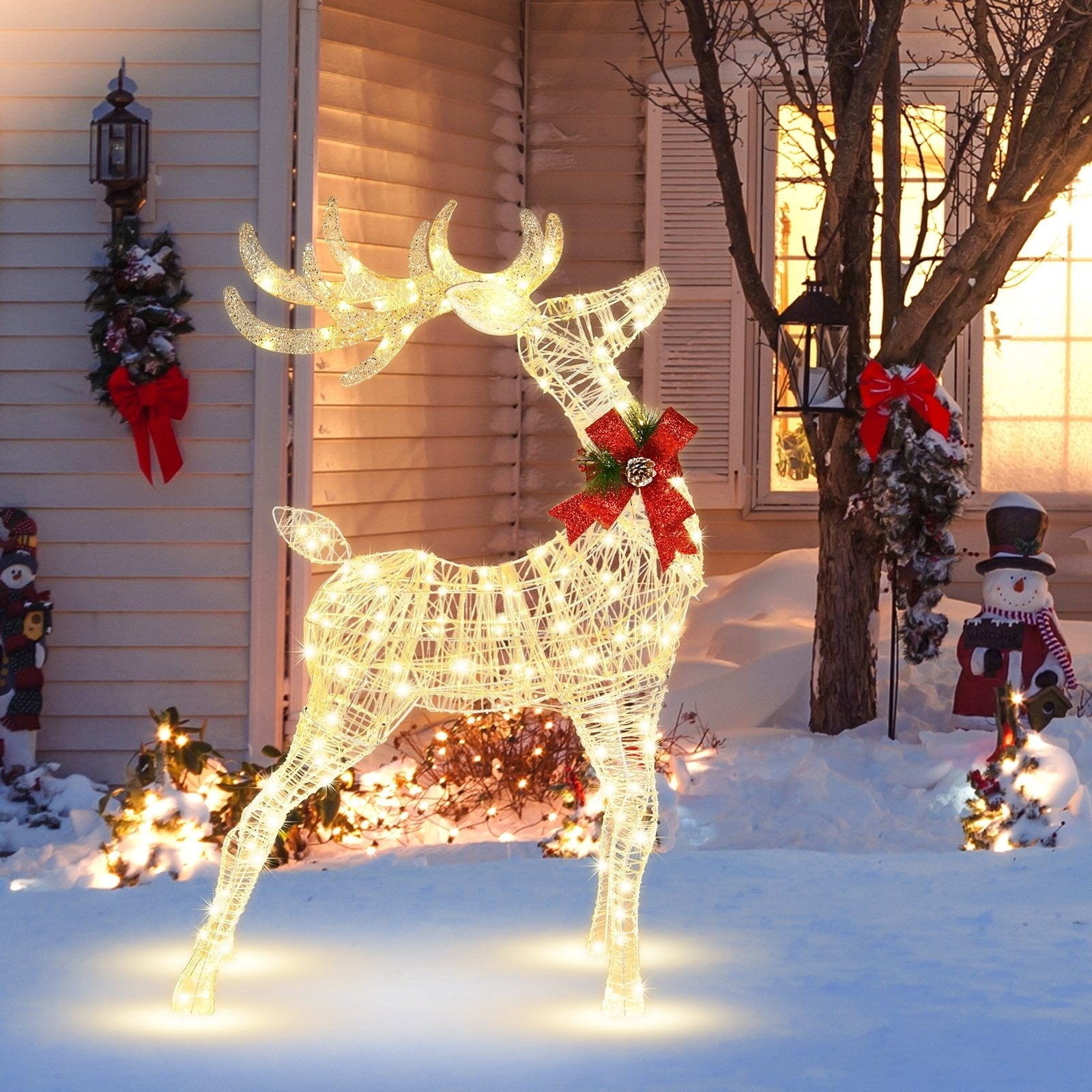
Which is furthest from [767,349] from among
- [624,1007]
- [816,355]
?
[624,1007]

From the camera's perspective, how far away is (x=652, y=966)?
4.12 m

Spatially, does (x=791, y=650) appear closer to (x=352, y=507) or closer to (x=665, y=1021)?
(x=352, y=507)

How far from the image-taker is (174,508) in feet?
20.9

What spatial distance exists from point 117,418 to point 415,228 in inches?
62.4

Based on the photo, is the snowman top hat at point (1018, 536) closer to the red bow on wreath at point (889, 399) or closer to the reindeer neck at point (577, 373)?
the red bow on wreath at point (889, 399)

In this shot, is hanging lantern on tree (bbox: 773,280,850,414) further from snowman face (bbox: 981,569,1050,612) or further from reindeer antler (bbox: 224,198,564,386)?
reindeer antler (bbox: 224,198,564,386)

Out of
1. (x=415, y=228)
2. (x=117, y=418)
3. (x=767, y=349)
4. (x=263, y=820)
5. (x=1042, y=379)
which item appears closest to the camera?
(x=263, y=820)

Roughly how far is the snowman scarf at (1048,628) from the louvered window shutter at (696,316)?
1931 mm

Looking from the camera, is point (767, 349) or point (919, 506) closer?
point (919, 506)

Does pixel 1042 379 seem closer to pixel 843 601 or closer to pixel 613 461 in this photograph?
pixel 843 601

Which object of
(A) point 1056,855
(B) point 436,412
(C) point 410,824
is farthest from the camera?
(B) point 436,412

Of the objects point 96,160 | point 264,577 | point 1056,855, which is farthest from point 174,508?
point 1056,855

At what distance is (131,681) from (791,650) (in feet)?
9.59

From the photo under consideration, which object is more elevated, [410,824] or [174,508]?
[174,508]
